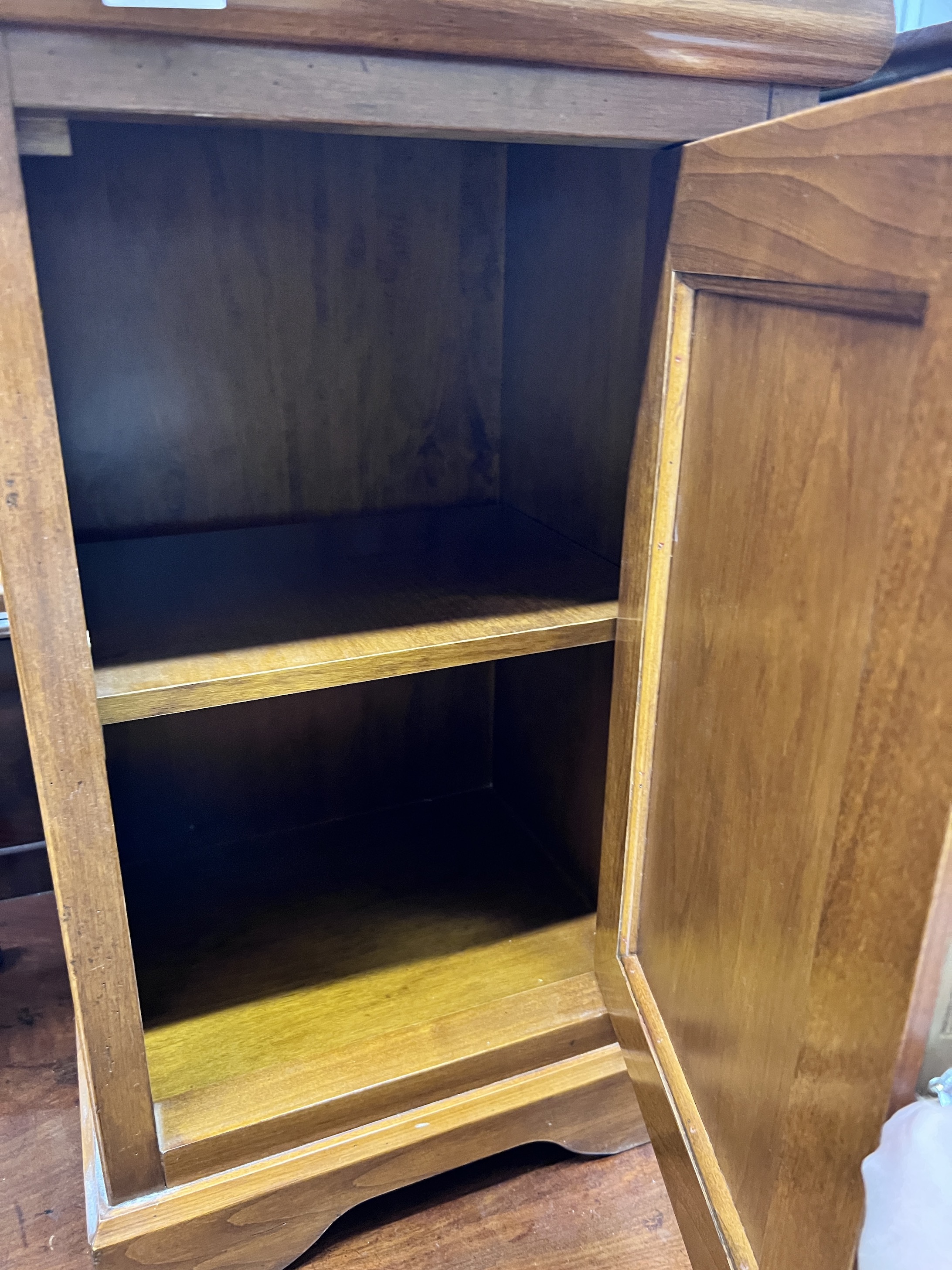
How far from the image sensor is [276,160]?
34.9 inches

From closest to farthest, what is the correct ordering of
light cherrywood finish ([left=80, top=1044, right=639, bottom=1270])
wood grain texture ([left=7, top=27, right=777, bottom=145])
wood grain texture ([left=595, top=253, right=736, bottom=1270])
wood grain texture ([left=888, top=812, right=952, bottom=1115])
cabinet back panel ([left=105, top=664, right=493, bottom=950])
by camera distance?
wood grain texture ([left=888, top=812, right=952, bottom=1115]) < wood grain texture ([left=7, top=27, right=777, bottom=145]) < wood grain texture ([left=595, top=253, right=736, bottom=1270]) < light cherrywood finish ([left=80, top=1044, right=639, bottom=1270]) < cabinet back panel ([left=105, top=664, right=493, bottom=950])

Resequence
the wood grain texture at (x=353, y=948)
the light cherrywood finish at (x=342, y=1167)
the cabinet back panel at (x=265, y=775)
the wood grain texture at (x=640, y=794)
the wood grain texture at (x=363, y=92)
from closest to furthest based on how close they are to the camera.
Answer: the wood grain texture at (x=363, y=92) → the wood grain texture at (x=640, y=794) → the light cherrywood finish at (x=342, y=1167) → the wood grain texture at (x=353, y=948) → the cabinet back panel at (x=265, y=775)

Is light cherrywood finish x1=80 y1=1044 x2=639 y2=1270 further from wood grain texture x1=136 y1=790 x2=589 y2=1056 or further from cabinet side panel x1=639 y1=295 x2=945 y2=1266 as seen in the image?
cabinet side panel x1=639 y1=295 x2=945 y2=1266

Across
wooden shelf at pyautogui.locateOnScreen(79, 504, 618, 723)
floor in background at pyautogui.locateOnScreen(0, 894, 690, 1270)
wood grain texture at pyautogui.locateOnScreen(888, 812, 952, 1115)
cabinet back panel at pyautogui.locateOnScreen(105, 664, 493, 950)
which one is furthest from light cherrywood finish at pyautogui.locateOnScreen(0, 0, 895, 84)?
floor in background at pyautogui.locateOnScreen(0, 894, 690, 1270)

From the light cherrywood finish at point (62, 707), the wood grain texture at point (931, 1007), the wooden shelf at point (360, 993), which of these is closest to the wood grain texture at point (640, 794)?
the wooden shelf at point (360, 993)

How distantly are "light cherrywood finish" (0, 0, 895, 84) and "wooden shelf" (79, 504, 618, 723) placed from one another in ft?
1.21

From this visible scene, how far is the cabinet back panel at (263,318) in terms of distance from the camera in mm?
862

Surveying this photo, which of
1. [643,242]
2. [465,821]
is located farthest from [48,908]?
[643,242]

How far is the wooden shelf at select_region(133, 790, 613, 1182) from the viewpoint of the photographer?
764 millimetres

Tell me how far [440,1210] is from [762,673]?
2.09 feet

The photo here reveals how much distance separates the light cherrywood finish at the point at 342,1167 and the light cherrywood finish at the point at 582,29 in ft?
2.57

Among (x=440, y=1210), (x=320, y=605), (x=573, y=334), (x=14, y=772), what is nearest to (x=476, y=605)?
(x=320, y=605)

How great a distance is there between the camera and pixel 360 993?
88 centimetres

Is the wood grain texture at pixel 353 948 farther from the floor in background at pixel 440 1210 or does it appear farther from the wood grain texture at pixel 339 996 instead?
the floor in background at pixel 440 1210
